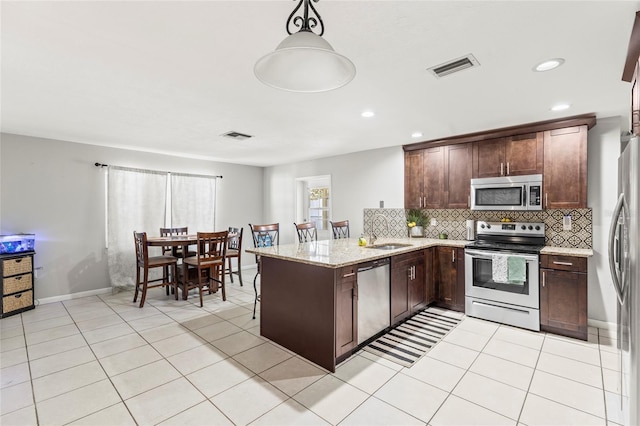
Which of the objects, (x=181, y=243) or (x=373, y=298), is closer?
(x=373, y=298)

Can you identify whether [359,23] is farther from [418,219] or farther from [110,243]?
[110,243]

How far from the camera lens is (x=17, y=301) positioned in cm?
389

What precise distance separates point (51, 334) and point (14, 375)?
91cm

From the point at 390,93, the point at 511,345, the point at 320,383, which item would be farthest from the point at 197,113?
the point at 511,345

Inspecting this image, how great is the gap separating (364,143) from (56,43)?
3.69 metres

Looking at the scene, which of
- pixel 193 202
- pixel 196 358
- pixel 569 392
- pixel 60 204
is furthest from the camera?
pixel 193 202

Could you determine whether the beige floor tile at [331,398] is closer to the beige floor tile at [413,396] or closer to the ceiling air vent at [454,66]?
the beige floor tile at [413,396]

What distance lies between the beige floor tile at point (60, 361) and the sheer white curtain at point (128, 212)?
2.35 meters

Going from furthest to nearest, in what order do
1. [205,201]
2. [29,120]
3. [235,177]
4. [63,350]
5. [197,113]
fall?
[235,177] < [205,201] < [29,120] < [197,113] < [63,350]

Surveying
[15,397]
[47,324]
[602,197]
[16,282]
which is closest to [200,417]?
[15,397]

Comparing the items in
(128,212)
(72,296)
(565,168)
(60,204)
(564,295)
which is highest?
(565,168)

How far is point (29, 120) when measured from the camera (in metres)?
3.46

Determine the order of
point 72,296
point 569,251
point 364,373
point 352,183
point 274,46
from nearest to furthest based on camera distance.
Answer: point 274,46 < point 364,373 < point 569,251 < point 72,296 < point 352,183

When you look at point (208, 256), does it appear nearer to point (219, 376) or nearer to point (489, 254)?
point (219, 376)
